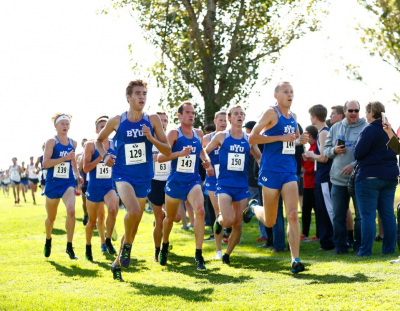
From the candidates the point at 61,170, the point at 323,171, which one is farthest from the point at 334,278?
the point at 61,170

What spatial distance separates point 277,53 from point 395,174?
13.5 m

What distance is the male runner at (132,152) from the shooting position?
6902 mm

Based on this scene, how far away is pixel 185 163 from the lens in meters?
8.18

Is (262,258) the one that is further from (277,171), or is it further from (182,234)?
(182,234)

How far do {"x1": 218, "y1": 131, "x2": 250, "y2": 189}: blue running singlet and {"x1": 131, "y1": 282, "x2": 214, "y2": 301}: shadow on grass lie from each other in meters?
2.22

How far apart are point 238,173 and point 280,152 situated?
53.2 inches

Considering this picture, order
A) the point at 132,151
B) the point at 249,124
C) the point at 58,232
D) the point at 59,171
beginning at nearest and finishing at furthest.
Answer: the point at 132,151
the point at 59,171
the point at 249,124
the point at 58,232

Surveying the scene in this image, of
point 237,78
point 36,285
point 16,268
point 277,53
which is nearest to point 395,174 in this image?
point 36,285

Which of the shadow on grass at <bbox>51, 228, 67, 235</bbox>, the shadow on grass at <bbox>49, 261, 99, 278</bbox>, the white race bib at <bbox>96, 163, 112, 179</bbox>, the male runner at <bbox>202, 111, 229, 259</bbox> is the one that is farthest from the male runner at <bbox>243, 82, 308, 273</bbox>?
the shadow on grass at <bbox>51, 228, 67, 235</bbox>

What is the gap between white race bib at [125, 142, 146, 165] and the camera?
698 cm

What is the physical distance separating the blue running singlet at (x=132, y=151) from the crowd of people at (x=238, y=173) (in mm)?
12

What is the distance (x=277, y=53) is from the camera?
20.7m

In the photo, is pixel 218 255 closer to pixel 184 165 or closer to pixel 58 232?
pixel 184 165

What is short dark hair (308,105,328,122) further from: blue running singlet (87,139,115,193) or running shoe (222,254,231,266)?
blue running singlet (87,139,115,193)
